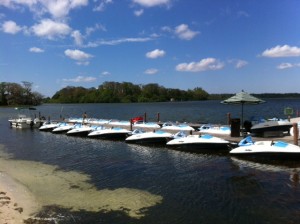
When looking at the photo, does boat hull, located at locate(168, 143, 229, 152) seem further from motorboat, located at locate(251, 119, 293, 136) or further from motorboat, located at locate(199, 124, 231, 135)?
motorboat, located at locate(199, 124, 231, 135)

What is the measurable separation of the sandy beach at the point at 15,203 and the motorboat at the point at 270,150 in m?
12.4

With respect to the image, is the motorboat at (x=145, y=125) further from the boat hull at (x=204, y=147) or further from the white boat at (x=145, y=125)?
the boat hull at (x=204, y=147)

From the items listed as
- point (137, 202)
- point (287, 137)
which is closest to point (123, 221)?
point (137, 202)

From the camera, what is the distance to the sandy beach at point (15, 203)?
11550 mm

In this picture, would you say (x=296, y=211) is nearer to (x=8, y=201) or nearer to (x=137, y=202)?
(x=137, y=202)

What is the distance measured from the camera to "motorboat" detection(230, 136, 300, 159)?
19.0 metres

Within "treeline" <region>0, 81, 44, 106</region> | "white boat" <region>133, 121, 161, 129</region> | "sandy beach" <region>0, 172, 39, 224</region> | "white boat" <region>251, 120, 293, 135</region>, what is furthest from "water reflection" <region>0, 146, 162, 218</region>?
"treeline" <region>0, 81, 44, 106</region>

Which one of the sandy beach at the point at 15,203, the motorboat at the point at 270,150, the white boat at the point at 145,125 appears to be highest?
the white boat at the point at 145,125

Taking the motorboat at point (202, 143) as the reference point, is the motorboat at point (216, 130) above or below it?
above

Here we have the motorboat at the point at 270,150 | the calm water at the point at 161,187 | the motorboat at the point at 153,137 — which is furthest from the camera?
the motorboat at the point at 153,137

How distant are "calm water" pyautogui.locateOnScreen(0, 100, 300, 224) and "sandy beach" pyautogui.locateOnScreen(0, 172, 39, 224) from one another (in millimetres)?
477

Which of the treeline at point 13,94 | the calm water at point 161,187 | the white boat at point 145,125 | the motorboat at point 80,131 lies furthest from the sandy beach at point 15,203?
the treeline at point 13,94

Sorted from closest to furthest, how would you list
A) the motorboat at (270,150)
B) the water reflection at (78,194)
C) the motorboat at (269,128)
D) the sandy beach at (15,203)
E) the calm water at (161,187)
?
the sandy beach at (15,203) → the calm water at (161,187) → the water reflection at (78,194) → the motorboat at (270,150) → the motorboat at (269,128)

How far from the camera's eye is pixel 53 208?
12.8 metres
